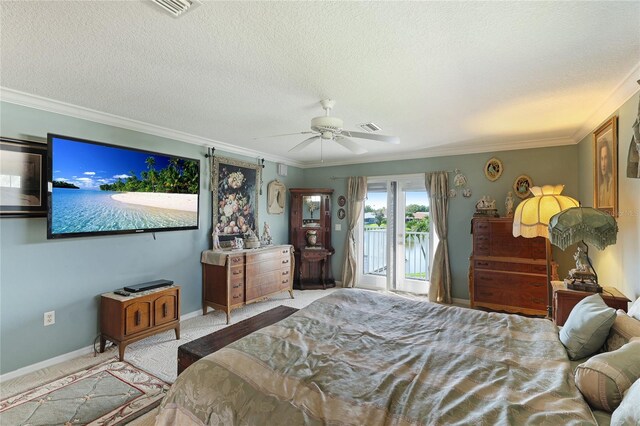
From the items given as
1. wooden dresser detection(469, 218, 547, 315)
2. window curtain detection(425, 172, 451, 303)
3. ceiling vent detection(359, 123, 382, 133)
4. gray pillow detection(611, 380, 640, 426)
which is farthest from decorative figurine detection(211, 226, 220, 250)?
gray pillow detection(611, 380, 640, 426)

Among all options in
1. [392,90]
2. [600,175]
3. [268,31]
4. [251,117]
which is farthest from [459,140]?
[268,31]

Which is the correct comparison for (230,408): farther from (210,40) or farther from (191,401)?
(210,40)

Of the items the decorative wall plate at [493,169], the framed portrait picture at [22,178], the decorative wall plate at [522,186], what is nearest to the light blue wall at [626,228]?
the decorative wall plate at [522,186]

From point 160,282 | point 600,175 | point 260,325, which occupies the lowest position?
point 260,325

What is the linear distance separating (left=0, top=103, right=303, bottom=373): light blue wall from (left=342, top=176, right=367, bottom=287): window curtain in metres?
3.08

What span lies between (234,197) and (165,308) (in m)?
1.99

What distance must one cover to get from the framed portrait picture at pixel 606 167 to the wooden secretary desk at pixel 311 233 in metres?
3.82

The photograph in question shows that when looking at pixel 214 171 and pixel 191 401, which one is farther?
pixel 214 171

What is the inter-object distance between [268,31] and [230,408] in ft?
6.55

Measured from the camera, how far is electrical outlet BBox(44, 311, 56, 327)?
2.81 m

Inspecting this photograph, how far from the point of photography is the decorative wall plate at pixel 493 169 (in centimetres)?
443

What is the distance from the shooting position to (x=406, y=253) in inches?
211

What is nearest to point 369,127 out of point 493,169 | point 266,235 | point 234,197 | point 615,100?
point 615,100

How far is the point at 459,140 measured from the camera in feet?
13.7
